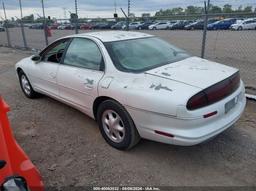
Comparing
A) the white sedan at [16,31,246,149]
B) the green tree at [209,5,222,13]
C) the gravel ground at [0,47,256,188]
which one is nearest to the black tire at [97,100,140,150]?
the white sedan at [16,31,246,149]

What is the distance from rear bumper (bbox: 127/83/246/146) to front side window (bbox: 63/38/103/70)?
1.03 metres

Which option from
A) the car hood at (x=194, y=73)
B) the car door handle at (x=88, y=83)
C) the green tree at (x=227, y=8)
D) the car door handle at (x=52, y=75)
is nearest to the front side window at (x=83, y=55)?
the car door handle at (x=88, y=83)

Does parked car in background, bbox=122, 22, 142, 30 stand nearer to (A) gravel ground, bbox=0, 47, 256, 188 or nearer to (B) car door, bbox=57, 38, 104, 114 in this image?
(B) car door, bbox=57, 38, 104, 114

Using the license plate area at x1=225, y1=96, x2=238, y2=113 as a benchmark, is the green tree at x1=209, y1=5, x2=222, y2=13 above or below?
above

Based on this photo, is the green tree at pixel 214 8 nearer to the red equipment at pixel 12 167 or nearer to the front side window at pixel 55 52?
the front side window at pixel 55 52

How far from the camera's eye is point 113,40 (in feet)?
11.8

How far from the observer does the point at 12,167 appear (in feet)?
7.27

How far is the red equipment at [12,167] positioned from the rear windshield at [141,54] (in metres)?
1.53

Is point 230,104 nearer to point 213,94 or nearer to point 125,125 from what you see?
point 213,94

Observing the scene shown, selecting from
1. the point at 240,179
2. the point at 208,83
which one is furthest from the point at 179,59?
the point at 240,179

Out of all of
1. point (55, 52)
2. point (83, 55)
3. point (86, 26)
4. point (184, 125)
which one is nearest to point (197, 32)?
point (86, 26)

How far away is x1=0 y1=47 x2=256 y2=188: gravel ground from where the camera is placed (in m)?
2.76

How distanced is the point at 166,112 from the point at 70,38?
96.7 inches

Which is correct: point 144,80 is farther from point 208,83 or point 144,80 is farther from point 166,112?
point 208,83
